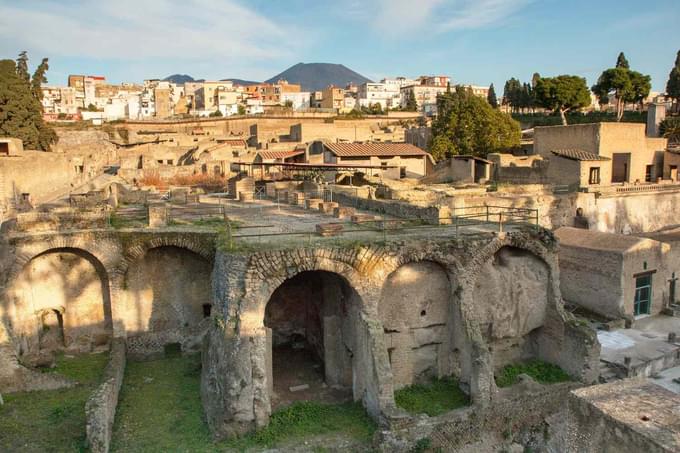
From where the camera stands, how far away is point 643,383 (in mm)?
8867

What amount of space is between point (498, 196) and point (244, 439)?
22.7m

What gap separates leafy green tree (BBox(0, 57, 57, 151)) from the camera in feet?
141

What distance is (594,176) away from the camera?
3584 centimetres

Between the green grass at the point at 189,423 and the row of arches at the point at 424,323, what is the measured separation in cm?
97

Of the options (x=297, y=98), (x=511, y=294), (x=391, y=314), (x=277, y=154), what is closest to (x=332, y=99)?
(x=297, y=98)

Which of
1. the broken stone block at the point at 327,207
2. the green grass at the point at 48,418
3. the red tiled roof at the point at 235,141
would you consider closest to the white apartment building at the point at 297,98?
the red tiled roof at the point at 235,141

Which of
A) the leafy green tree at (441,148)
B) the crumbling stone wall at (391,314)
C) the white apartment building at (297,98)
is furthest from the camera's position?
the white apartment building at (297,98)

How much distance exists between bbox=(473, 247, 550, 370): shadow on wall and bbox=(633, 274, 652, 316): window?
7498 millimetres

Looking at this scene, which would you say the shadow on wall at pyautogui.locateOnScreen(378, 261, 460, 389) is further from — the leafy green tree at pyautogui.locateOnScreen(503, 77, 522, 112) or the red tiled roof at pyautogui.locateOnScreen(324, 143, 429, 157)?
the leafy green tree at pyautogui.locateOnScreen(503, 77, 522, 112)

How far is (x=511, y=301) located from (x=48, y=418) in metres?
13.0

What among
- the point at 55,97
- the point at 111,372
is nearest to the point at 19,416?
the point at 111,372

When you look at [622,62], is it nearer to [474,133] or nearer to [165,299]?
[474,133]

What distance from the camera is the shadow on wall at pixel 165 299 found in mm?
17922

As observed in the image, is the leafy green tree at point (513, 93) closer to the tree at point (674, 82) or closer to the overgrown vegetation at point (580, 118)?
the overgrown vegetation at point (580, 118)
